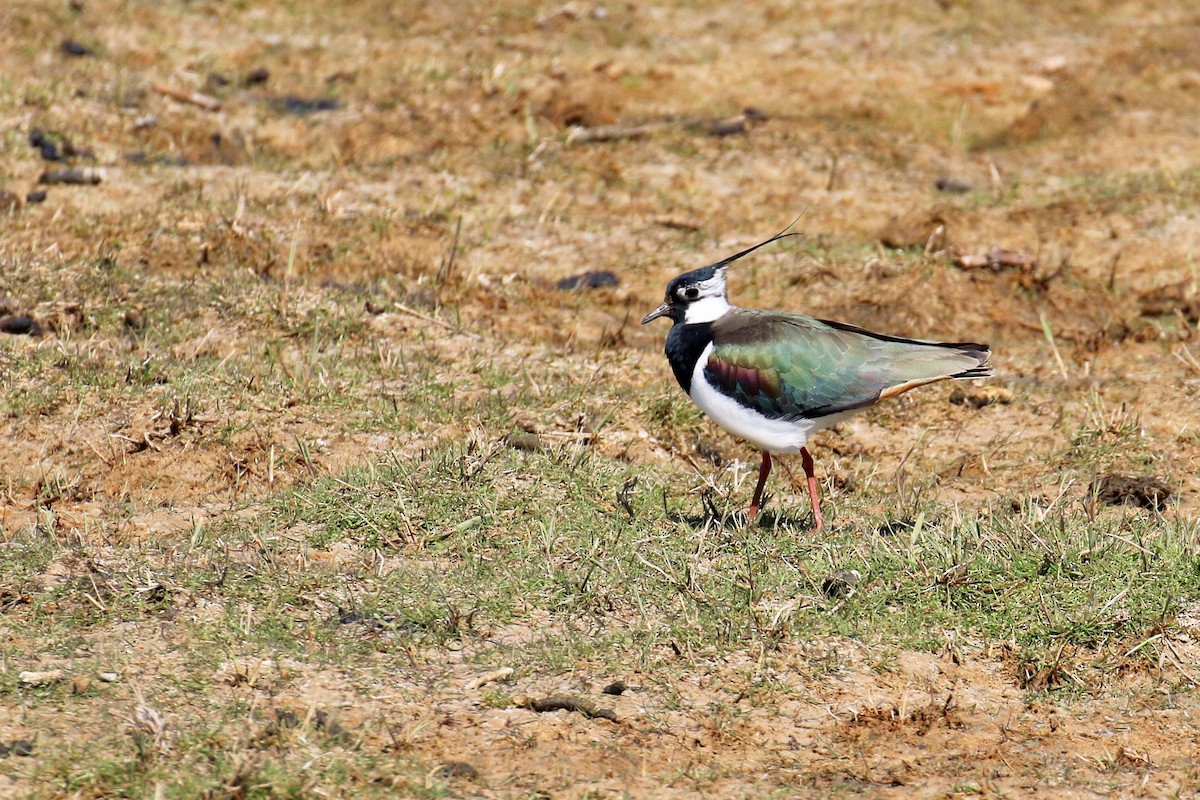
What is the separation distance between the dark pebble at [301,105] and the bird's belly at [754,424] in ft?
18.5

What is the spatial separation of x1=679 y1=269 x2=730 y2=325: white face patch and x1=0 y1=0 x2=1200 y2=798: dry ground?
0.68 meters

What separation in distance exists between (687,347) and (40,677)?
275cm

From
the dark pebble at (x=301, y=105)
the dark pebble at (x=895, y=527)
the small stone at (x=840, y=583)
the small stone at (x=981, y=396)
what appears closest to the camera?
the small stone at (x=840, y=583)

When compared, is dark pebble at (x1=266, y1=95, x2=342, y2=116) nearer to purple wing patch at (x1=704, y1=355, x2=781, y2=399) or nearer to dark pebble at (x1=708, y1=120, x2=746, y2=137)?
dark pebble at (x1=708, y1=120, x2=746, y2=137)

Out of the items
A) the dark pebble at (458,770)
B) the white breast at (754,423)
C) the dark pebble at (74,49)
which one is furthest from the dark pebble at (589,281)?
the dark pebble at (458,770)

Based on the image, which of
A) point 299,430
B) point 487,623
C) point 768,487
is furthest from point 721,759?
point 299,430

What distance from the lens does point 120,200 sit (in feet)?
28.7

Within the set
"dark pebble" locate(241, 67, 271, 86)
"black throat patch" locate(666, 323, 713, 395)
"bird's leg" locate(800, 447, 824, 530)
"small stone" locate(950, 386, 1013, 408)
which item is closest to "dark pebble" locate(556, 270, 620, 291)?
"small stone" locate(950, 386, 1013, 408)

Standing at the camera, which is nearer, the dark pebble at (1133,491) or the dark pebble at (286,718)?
the dark pebble at (286,718)

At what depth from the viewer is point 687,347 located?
19.3ft

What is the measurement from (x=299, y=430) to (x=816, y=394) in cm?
224

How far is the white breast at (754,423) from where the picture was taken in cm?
561

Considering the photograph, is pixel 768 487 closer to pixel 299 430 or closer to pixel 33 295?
pixel 299 430

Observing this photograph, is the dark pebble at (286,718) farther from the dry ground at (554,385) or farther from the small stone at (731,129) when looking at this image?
the small stone at (731,129)
